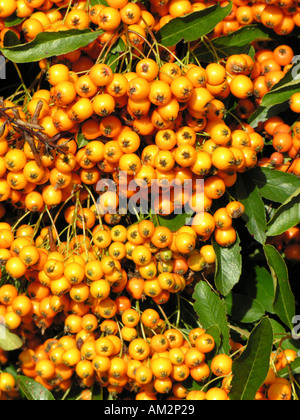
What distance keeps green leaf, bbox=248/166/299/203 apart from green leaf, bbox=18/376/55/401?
150 centimetres

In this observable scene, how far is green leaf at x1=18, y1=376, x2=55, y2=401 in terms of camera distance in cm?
239

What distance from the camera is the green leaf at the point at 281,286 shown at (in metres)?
2.13

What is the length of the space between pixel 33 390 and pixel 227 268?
3.90ft

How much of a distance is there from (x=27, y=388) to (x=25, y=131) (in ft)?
4.41

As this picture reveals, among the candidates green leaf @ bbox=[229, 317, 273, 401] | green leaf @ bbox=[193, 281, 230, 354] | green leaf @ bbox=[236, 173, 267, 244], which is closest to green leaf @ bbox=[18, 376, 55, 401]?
green leaf @ bbox=[193, 281, 230, 354]

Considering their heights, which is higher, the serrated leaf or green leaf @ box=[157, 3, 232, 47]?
green leaf @ box=[157, 3, 232, 47]

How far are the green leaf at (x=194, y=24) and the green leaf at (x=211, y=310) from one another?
45.4 inches

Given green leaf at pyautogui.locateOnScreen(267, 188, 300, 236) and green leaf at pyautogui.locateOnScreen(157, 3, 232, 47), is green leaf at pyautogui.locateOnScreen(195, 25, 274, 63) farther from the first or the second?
green leaf at pyautogui.locateOnScreen(267, 188, 300, 236)

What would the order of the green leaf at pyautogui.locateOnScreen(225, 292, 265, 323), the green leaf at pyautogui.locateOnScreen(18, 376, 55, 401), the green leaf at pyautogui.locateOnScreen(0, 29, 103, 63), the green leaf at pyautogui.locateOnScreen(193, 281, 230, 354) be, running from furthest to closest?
the green leaf at pyautogui.locateOnScreen(225, 292, 265, 323) < the green leaf at pyautogui.locateOnScreen(18, 376, 55, 401) < the green leaf at pyautogui.locateOnScreen(193, 281, 230, 354) < the green leaf at pyautogui.locateOnScreen(0, 29, 103, 63)

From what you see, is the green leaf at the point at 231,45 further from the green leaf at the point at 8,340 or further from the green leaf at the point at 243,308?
the green leaf at the point at 8,340

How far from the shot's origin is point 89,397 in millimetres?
2449

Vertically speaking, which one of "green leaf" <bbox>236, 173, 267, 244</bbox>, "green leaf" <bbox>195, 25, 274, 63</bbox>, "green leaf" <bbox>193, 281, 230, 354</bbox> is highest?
"green leaf" <bbox>195, 25, 274, 63</bbox>

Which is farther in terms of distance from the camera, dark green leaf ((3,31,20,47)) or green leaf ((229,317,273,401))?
→ dark green leaf ((3,31,20,47))

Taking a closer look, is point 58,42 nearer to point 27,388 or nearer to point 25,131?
point 25,131
